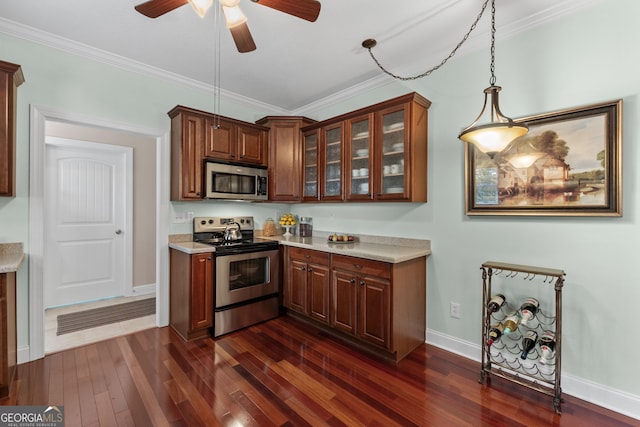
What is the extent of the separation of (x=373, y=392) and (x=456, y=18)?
281 centimetres

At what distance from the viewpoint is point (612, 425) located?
1760 millimetres

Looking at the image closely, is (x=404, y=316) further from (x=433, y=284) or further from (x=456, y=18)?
(x=456, y=18)

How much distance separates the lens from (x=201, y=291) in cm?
285

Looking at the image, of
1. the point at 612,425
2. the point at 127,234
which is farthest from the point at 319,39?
the point at 127,234

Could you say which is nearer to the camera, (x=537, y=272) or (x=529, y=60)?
(x=537, y=272)

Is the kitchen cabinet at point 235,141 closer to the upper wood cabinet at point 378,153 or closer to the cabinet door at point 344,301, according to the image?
the upper wood cabinet at point 378,153

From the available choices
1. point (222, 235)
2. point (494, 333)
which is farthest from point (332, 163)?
point (494, 333)

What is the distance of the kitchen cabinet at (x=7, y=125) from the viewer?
82.1 inches

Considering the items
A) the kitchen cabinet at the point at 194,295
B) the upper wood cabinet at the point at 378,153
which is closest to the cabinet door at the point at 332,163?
the upper wood cabinet at the point at 378,153

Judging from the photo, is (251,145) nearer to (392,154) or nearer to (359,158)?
(359,158)

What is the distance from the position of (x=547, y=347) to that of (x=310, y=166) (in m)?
2.76

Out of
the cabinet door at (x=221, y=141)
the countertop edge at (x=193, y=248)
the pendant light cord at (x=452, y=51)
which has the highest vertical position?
the pendant light cord at (x=452, y=51)

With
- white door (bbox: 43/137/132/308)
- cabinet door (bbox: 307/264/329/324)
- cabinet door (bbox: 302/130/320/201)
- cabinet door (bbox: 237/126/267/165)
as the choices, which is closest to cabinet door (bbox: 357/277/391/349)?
cabinet door (bbox: 307/264/329/324)

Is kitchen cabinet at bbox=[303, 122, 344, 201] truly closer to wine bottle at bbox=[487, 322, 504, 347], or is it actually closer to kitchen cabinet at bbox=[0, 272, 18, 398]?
wine bottle at bbox=[487, 322, 504, 347]
